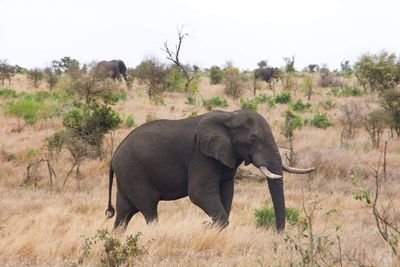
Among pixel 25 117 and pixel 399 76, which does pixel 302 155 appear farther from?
pixel 399 76

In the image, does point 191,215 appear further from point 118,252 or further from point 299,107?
point 299,107

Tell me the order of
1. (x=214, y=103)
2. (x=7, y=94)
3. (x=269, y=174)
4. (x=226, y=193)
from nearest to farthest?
(x=269, y=174) < (x=226, y=193) < (x=214, y=103) < (x=7, y=94)

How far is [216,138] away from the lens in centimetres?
728

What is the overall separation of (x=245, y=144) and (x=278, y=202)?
0.87m

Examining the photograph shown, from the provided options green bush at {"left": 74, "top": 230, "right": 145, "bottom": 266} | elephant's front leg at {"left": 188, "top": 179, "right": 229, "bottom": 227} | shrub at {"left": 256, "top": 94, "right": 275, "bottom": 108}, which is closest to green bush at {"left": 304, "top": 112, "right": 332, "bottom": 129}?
shrub at {"left": 256, "top": 94, "right": 275, "bottom": 108}

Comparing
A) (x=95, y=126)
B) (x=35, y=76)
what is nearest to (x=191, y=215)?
(x=95, y=126)

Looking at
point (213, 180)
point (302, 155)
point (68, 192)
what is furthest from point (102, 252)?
point (302, 155)

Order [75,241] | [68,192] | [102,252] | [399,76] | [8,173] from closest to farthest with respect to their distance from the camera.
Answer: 1. [102,252]
2. [75,241]
3. [68,192]
4. [8,173]
5. [399,76]

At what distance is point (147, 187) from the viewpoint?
771cm

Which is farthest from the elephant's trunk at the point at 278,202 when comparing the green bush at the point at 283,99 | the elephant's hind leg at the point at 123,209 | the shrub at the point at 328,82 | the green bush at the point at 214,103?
the shrub at the point at 328,82

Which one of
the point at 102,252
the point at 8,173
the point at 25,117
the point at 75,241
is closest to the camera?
the point at 102,252

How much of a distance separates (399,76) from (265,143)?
18681mm

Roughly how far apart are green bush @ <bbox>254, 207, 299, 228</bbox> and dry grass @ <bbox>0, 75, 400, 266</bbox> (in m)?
0.14

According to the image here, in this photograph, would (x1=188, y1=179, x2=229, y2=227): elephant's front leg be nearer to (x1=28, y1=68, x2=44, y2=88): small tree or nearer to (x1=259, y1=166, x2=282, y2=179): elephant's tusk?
(x1=259, y1=166, x2=282, y2=179): elephant's tusk
